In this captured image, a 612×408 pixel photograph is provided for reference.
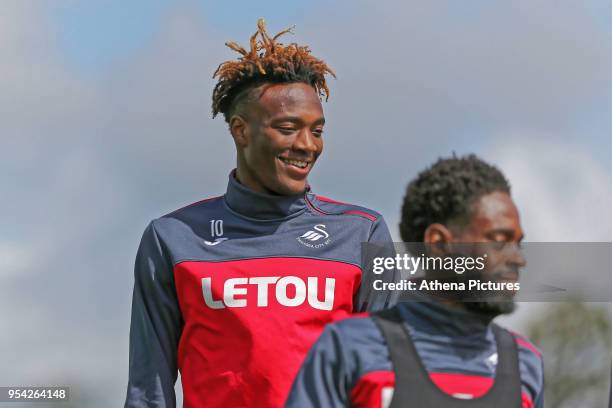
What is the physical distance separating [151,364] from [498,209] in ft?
8.43

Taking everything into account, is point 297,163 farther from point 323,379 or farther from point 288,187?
point 323,379

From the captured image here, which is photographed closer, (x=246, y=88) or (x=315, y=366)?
(x=315, y=366)

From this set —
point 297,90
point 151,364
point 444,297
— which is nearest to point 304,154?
point 297,90

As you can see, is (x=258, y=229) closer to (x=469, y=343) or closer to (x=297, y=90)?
(x=297, y=90)

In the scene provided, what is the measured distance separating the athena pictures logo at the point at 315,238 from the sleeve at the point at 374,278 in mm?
211

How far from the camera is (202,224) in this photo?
23.9ft

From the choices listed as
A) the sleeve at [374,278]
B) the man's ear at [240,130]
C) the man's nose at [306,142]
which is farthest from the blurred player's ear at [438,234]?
the man's ear at [240,130]

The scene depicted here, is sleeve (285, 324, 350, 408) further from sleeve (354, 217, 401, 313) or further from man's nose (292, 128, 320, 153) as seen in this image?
man's nose (292, 128, 320, 153)

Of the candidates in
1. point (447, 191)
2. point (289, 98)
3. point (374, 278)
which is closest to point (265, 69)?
point (289, 98)

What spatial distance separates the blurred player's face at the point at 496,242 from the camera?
5.11 m

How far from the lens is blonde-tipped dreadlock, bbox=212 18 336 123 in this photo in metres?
7.30

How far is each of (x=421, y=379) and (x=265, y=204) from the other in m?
2.33

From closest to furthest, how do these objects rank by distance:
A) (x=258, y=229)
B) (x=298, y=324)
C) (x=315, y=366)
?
1. (x=315, y=366)
2. (x=298, y=324)
3. (x=258, y=229)

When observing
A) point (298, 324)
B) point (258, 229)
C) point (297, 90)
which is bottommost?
point (298, 324)
